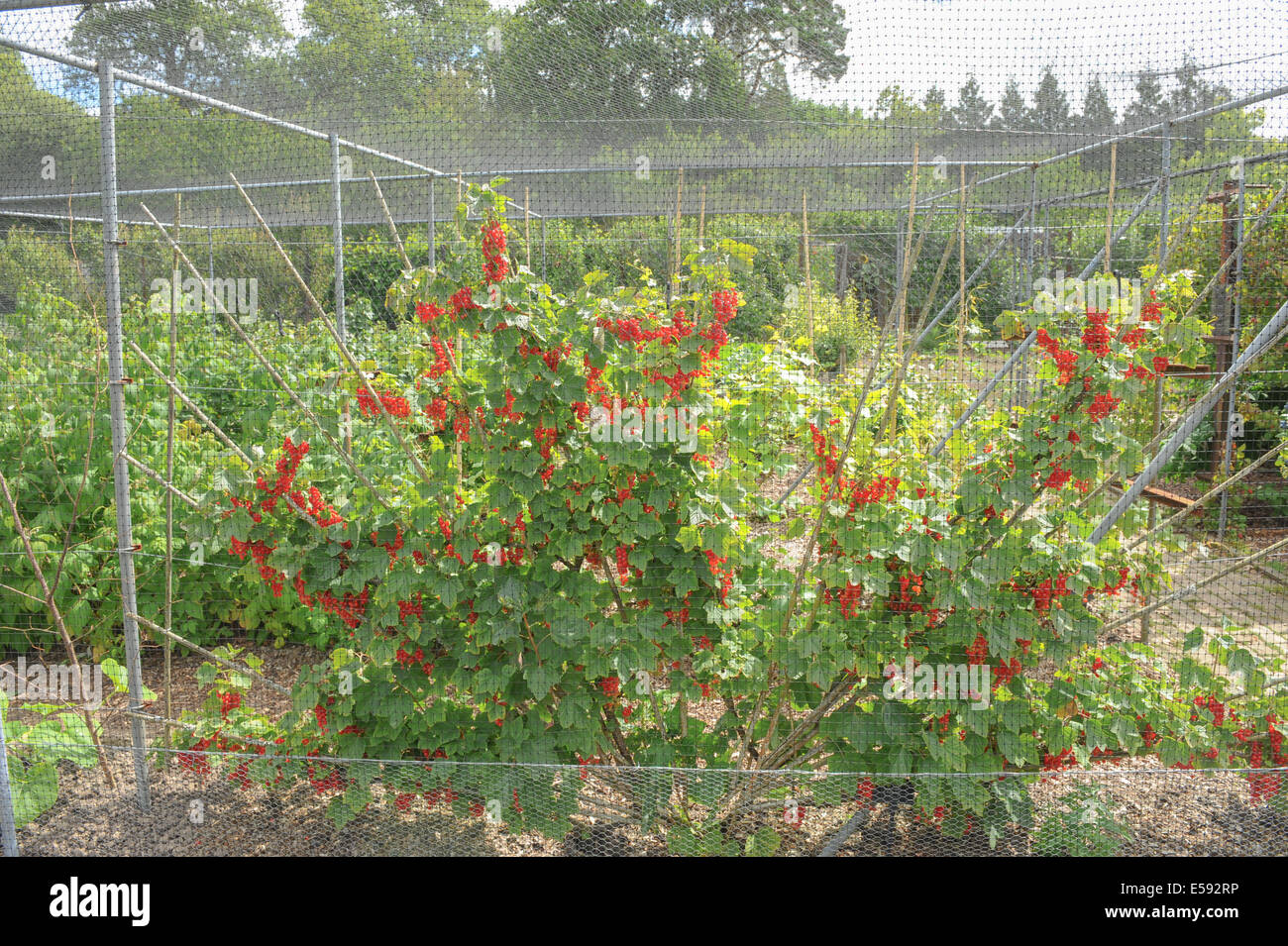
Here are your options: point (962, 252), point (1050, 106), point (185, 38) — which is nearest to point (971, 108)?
point (1050, 106)

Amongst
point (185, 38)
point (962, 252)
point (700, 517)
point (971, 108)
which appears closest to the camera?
point (700, 517)

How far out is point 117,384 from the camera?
2.91 meters

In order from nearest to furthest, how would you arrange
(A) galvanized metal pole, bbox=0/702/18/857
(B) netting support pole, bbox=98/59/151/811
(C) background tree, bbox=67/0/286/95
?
(A) galvanized metal pole, bbox=0/702/18/857
(B) netting support pole, bbox=98/59/151/811
(C) background tree, bbox=67/0/286/95

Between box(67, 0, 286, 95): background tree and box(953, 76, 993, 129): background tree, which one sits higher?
box(67, 0, 286, 95): background tree

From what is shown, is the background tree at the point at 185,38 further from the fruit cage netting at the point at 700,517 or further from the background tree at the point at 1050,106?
the background tree at the point at 1050,106

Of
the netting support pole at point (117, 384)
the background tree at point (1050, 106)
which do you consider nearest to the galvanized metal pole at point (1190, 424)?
the background tree at point (1050, 106)

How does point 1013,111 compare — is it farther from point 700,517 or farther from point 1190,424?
point 700,517

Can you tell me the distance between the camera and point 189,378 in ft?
18.5

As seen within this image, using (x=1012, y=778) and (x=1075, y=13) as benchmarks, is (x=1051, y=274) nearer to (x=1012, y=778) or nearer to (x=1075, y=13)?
(x=1075, y=13)

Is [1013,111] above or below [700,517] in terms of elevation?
above

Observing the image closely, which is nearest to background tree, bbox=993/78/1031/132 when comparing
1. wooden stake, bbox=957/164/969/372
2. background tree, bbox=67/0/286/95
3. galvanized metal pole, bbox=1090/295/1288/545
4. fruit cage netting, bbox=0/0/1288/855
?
fruit cage netting, bbox=0/0/1288/855

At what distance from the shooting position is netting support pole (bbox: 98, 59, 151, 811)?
2.86 m

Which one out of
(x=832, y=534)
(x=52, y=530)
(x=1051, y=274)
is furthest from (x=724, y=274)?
(x=1051, y=274)

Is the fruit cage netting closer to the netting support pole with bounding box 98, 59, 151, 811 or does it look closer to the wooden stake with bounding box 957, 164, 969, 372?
the netting support pole with bounding box 98, 59, 151, 811
